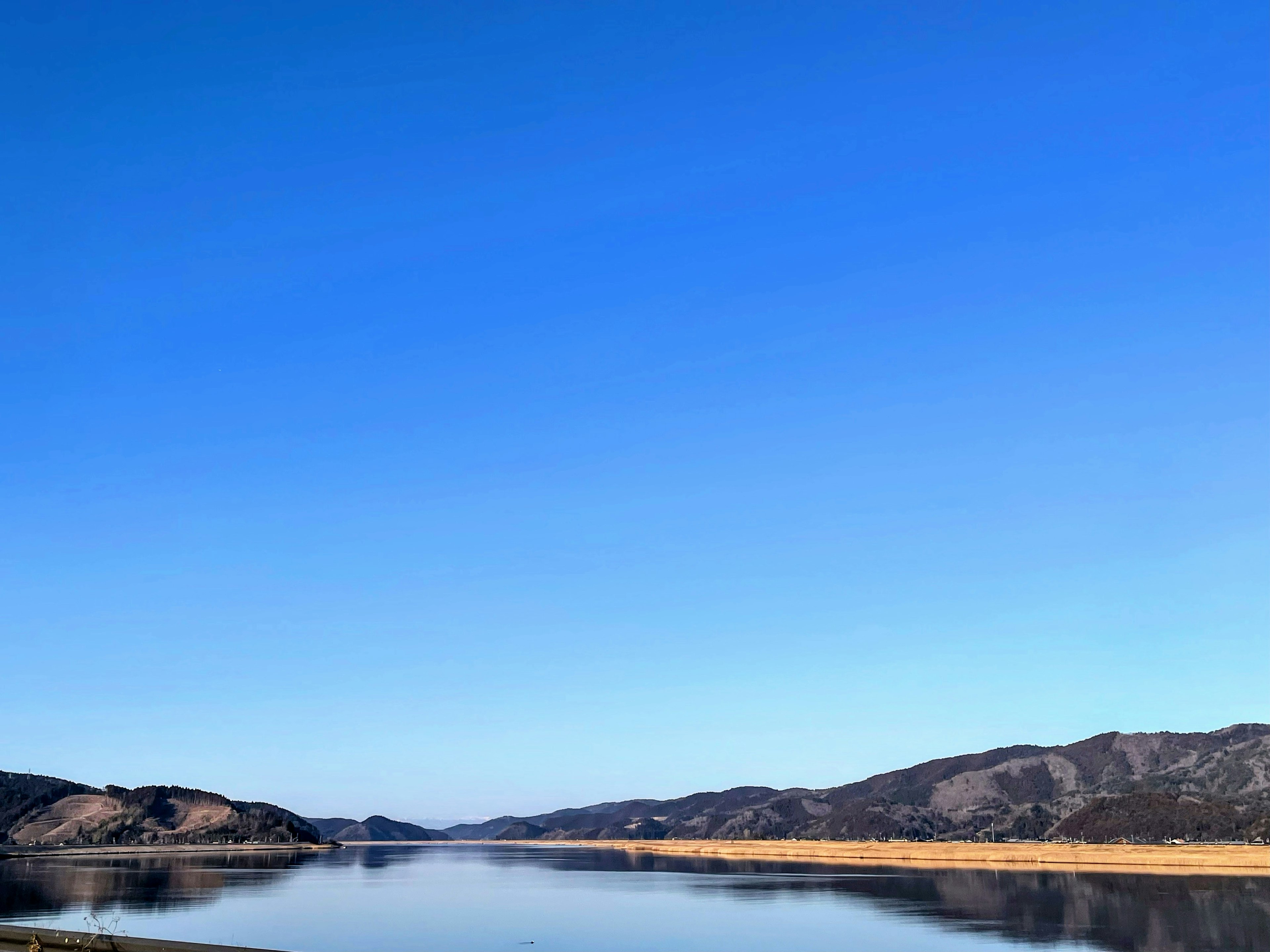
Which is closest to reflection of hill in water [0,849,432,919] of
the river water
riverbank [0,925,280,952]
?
the river water

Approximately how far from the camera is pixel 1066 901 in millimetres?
85125

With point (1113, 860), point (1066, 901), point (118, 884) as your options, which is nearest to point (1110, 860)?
point (1113, 860)

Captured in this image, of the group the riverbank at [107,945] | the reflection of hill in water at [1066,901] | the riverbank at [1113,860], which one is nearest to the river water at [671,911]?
the reflection of hill in water at [1066,901]

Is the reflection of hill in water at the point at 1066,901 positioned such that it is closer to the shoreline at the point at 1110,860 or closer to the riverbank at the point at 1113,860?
the shoreline at the point at 1110,860

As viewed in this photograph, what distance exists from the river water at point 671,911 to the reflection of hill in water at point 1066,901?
33cm

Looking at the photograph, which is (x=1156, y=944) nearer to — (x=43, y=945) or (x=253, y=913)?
(x=43, y=945)

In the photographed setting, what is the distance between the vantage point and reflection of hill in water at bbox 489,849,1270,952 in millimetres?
59250

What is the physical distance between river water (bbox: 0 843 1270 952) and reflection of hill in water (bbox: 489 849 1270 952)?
1.10 feet

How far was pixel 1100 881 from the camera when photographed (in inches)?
4385

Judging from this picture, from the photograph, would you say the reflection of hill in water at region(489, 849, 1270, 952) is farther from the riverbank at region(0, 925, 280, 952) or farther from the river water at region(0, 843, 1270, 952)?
the riverbank at region(0, 925, 280, 952)

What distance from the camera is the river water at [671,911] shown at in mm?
57906

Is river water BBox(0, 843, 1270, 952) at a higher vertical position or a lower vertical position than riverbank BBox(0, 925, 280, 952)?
lower

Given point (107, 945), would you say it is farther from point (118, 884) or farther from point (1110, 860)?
point (1110, 860)

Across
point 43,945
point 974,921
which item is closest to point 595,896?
point 974,921
